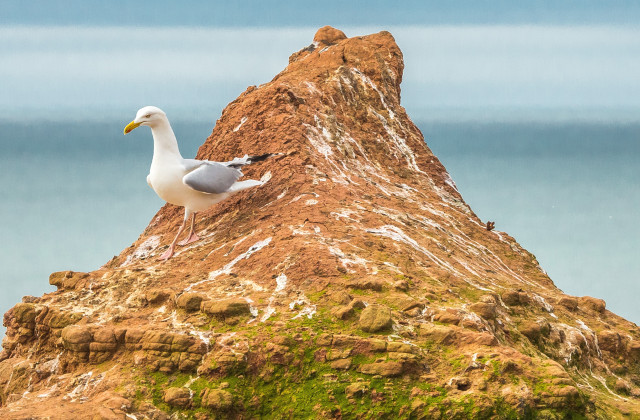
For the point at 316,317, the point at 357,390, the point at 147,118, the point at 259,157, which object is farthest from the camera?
the point at 259,157

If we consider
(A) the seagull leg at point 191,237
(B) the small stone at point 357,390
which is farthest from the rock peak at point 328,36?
(B) the small stone at point 357,390

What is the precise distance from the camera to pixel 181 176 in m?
18.6

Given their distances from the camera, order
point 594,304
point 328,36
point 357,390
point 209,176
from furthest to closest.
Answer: point 328,36
point 594,304
point 209,176
point 357,390

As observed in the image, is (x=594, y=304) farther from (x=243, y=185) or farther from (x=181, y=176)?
(x=181, y=176)

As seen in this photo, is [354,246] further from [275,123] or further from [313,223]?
[275,123]

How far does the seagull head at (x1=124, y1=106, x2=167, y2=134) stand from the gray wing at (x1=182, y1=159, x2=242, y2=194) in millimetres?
1012

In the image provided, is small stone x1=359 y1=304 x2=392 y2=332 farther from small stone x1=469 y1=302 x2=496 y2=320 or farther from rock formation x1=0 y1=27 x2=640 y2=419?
small stone x1=469 y1=302 x2=496 y2=320

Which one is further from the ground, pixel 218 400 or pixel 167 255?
pixel 167 255

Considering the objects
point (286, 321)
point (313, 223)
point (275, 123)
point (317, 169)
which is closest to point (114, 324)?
point (286, 321)

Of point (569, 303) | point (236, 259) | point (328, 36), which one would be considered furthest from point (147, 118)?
point (328, 36)

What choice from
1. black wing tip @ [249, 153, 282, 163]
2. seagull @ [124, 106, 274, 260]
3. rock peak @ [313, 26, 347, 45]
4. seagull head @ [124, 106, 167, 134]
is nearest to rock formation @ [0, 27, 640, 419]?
black wing tip @ [249, 153, 282, 163]

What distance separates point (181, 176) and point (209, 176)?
1.86ft

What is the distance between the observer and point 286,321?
1424 centimetres

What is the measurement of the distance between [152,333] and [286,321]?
201cm
